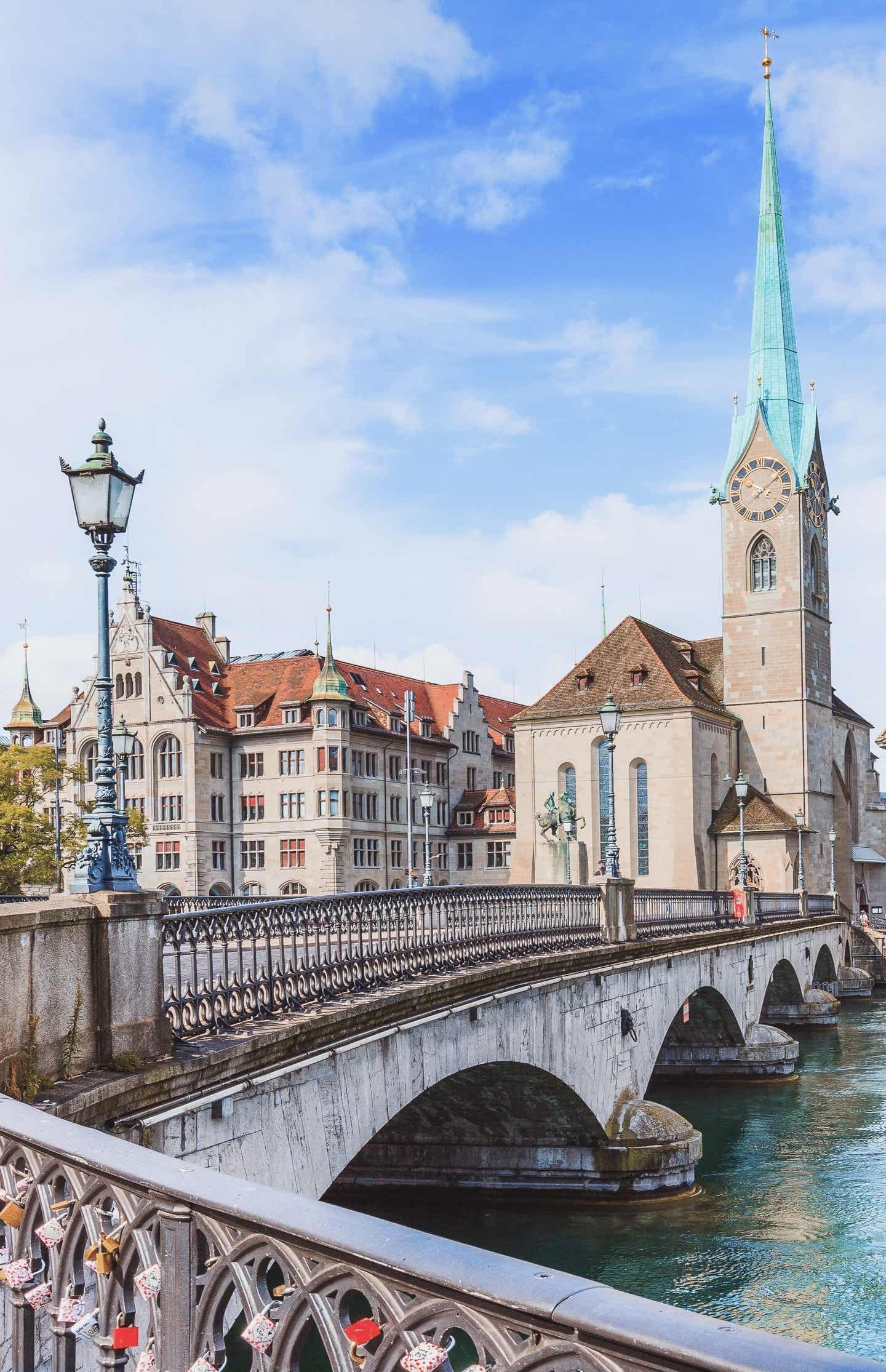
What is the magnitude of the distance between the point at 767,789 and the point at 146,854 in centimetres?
2832

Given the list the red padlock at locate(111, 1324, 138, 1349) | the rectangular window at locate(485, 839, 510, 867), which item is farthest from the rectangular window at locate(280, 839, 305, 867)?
the red padlock at locate(111, 1324, 138, 1349)

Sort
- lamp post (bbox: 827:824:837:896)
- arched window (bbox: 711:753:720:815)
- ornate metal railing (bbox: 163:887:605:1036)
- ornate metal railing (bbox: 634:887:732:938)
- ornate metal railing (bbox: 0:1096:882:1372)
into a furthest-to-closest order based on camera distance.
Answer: lamp post (bbox: 827:824:837:896) → arched window (bbox: 711:753:720:815) → ornate metal railing (bbox: 634:887:732:938) → ornate metal railing (bbox: 163:887:605:1036) → ornate metal railing (bbox: 0:1096:882:1372)

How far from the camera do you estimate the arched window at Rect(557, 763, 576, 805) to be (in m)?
63.1

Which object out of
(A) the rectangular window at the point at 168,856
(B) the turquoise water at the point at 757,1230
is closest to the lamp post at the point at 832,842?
(A) the rectangular window at the point at 168,856

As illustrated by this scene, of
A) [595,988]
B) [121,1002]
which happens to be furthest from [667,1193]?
[121,1002]

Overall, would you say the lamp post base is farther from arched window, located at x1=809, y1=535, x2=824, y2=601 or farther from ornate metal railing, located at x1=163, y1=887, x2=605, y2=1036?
arched window, located at x1=809, y1=535, x2=824, y2=601

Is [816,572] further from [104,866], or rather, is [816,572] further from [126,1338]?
[126,1338]

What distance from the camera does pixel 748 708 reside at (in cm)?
6625

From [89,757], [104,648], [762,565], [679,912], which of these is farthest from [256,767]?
[104,648]

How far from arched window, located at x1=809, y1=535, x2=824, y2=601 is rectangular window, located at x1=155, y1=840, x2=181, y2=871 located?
31.6m

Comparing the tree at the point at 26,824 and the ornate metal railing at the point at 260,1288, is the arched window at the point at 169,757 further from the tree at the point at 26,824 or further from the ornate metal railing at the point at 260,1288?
the ornate metal railing at the point at 260,1288

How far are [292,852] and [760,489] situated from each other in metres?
27.7

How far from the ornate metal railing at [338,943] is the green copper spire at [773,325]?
53.8 m

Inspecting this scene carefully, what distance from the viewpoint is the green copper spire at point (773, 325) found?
7044cm
